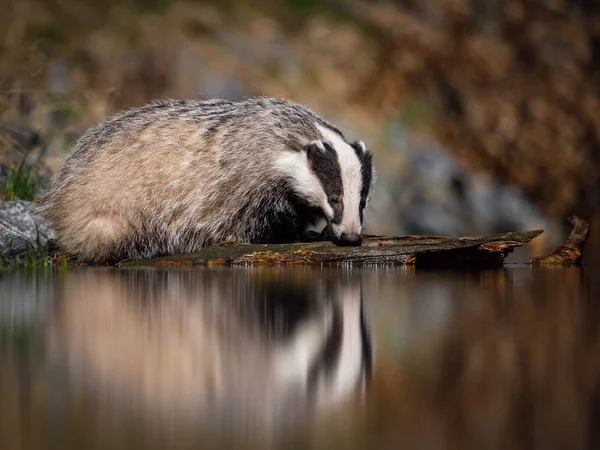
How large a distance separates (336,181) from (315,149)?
21 centimetres

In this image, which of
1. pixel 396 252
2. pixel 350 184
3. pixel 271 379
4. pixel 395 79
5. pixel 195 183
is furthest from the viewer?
pixel 395 79

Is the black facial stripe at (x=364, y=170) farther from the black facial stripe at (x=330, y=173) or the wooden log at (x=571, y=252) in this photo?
the wooden log at (x=571, y=252)

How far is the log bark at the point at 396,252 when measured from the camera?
4844 millimetres

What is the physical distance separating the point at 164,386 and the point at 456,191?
6.19m

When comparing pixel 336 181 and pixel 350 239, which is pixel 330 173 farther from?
pixel 350 239

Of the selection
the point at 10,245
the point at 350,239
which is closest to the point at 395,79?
the point at 350,239

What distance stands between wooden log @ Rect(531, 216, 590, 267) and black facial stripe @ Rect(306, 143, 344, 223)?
1.16m

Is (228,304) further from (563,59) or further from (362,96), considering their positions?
(563,59)

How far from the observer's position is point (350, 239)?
16.0 feet

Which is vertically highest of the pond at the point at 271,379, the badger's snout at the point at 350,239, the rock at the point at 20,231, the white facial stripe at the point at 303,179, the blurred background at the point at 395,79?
the blurred background at the point at 395,79

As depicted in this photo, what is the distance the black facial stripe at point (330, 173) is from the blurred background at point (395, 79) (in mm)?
2501

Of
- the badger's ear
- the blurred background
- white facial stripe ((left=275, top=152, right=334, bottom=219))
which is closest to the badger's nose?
white facial stripe ((left=275, top=152, right=334, bottom=219))

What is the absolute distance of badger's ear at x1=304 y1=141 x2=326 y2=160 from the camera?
5.03m

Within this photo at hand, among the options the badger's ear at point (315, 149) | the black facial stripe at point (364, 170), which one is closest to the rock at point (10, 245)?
the badger's ear at point (315, 149)
